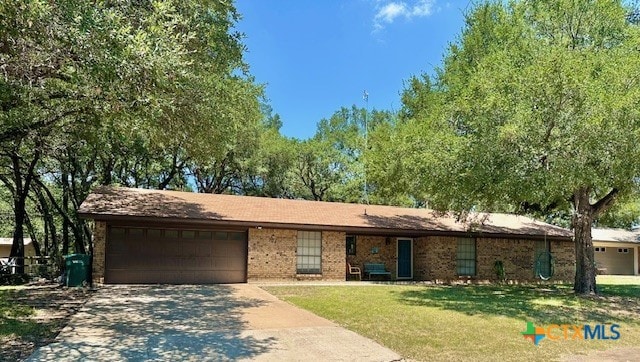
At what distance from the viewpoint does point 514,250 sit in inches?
865

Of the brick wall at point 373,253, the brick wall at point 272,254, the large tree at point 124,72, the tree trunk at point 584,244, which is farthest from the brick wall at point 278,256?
the tree trunk at point 584,244

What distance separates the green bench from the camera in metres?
20.1

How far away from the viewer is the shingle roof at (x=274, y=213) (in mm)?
16641

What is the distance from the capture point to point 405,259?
21.2 meters

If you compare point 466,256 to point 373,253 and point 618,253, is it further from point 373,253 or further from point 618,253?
point 618,253

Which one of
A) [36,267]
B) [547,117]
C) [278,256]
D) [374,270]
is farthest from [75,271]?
[547,117]

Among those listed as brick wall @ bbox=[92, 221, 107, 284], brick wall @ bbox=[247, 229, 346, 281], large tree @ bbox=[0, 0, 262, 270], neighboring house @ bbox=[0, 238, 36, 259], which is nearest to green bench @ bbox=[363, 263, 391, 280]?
brick wall @ bbox=[247, 229, 346, 281]

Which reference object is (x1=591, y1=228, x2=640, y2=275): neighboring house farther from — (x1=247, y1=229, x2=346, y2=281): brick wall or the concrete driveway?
the concrete driveway

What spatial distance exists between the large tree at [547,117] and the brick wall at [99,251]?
10.5 meters

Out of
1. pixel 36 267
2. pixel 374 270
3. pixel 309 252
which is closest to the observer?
pixel 309 252

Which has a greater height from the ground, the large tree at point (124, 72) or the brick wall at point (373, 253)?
the large tree at point (124, 72)

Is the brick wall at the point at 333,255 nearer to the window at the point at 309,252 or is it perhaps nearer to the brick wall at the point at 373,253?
the window at the point at 309,252

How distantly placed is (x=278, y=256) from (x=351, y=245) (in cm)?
352

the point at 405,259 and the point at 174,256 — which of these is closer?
the point at 174,256
